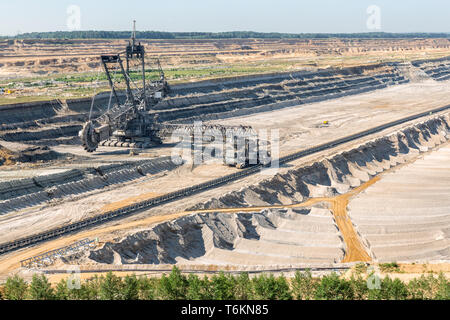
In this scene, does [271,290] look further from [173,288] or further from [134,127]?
[134,127]

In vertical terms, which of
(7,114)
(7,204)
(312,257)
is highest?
(7,114)

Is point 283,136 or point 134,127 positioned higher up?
point 134,127

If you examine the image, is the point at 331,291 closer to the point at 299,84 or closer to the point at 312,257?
the point at 312,257

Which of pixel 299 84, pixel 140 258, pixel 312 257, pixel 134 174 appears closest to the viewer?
pixel 140 258

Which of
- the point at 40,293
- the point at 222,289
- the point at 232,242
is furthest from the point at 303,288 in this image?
the point at 232,242

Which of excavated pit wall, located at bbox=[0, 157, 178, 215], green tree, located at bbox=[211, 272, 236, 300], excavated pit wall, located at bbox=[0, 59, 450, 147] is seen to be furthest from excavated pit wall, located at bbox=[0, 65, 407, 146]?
green tree, located at bbox=[211, 272, 236, 300]

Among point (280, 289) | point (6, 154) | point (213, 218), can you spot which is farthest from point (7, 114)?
point (280, 289)
